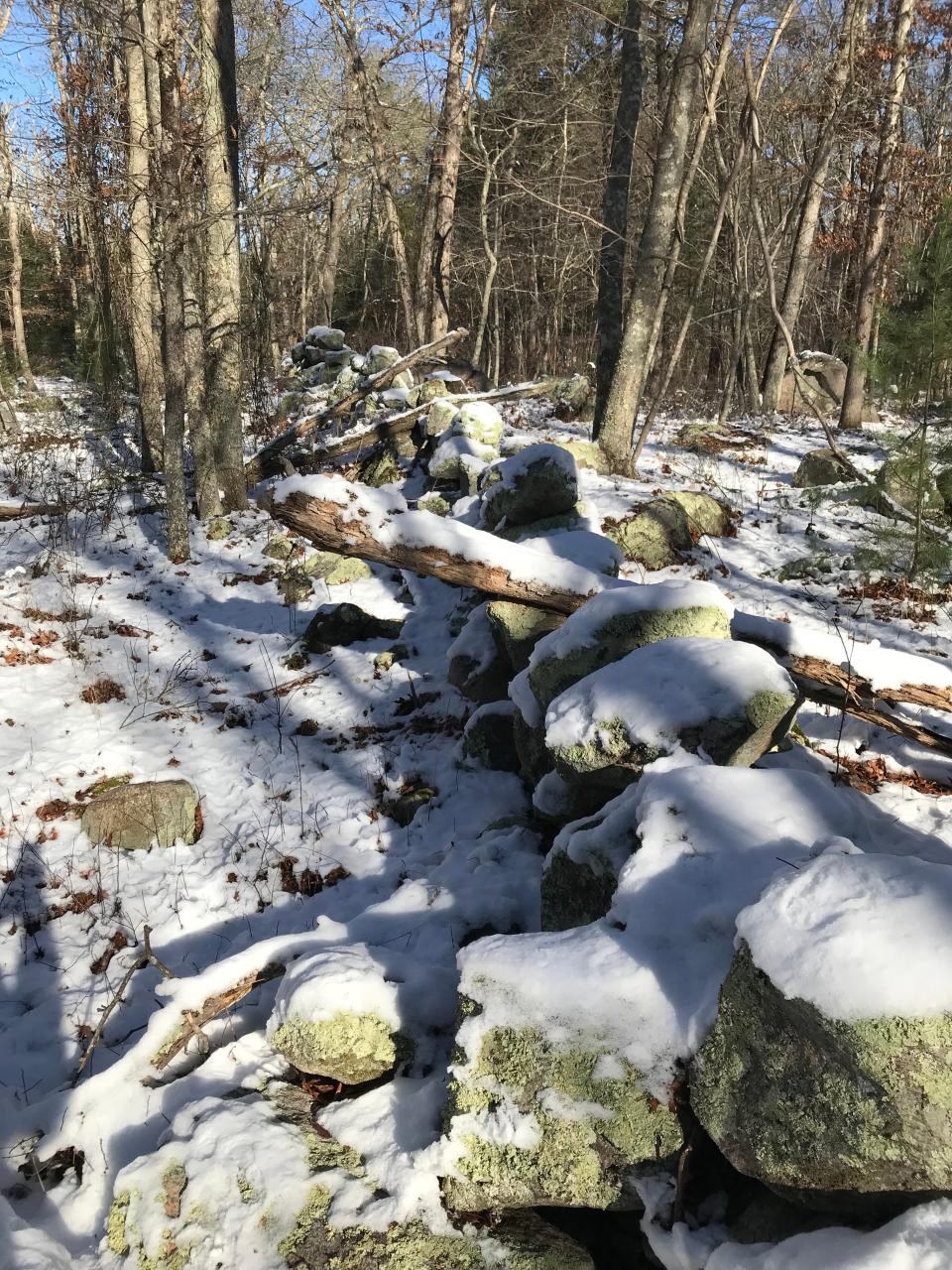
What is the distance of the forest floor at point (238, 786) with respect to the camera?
3.08 meters

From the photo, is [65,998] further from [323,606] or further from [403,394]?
[403,394]

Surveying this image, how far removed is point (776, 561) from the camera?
8.23 meters

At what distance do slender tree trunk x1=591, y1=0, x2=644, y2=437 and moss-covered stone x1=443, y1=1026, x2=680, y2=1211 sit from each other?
9.71m

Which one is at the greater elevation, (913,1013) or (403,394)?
(403,394)

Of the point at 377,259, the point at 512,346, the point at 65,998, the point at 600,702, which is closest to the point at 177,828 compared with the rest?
the point at 65,998

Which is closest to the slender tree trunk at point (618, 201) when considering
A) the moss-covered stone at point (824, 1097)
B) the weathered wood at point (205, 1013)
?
the weathered wood at point (205, 1013)

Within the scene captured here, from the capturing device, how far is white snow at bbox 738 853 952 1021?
1757 mm

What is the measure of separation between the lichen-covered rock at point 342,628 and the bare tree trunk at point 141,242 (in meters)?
5.36

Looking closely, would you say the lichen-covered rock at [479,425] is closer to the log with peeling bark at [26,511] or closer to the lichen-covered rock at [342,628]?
the lichen-covered rock at [342,628]

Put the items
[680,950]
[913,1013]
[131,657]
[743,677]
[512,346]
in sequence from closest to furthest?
[913,1013], [680,950], [743,677], [131,657], [512,346]

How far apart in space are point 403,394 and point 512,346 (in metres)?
18.4

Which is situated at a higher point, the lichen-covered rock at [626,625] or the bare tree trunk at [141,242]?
the bare tree trunk at [141,242]

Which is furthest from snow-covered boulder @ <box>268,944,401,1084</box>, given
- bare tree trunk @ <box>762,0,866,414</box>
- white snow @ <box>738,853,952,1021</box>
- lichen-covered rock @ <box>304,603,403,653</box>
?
bare tree trunk @ <box>762,0,866,414</box>

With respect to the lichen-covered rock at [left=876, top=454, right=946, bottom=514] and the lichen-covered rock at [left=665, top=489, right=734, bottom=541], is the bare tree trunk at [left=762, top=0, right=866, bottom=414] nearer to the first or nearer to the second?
the lichen-covered rock at [left=665, top=489, right=734, bottom=541]
